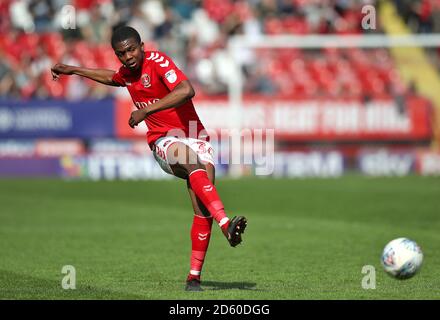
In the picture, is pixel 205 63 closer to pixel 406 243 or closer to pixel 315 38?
pixel 315 38

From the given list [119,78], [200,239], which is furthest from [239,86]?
[200,239]

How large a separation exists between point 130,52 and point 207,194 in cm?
141

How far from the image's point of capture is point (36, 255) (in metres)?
12.0

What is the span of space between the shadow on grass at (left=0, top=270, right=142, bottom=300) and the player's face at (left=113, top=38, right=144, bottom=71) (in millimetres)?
2004

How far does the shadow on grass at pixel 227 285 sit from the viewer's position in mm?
9117

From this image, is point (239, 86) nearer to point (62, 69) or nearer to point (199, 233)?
point (62, 69)

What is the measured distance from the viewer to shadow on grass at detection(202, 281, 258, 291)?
9117 millimetres

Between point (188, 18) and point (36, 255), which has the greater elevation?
point (188, 18)

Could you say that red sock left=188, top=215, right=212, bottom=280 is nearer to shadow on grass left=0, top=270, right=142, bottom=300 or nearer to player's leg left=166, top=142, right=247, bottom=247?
player's leg left=166, top=142, right=247, bottom=247

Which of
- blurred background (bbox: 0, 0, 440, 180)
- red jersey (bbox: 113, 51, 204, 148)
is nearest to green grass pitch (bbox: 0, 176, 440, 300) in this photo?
red jersey (bbox: 113, 51, 204, 148)

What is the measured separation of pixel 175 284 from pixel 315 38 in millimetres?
17342

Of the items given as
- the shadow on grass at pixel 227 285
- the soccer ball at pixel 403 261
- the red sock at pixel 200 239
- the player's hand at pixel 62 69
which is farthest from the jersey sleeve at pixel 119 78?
the soccer ball at pixel 403 261
